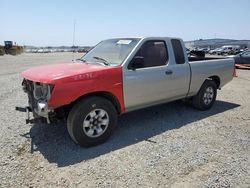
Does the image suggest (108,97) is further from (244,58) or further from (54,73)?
(244,58)

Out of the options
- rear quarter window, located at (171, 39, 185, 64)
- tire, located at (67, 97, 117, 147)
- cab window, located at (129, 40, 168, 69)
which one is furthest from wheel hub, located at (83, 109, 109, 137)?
rear quarter window, located at (171, 39, 185, 64)

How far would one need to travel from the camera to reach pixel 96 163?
3.82 meters

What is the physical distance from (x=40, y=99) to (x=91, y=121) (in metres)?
0.93

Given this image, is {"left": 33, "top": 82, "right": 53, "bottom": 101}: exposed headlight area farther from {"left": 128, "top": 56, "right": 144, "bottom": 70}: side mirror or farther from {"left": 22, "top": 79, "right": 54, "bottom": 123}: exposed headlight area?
{"left": 128, "top": 56, "right": 144, "bottom": 70}: side mirror

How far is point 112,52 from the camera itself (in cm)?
517

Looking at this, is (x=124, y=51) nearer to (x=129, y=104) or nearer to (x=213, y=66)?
(x=129, y=104)

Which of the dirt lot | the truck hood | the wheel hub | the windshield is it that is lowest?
the dirt lot

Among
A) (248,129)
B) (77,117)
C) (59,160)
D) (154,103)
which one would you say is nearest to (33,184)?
(59,160)

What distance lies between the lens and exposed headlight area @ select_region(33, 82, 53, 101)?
12.8 feet

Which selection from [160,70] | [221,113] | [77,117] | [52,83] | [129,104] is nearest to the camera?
[52,83]

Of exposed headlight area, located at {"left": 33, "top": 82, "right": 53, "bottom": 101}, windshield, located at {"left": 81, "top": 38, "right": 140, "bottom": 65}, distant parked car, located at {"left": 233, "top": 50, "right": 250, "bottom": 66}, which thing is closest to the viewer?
exposed headlight area, located at {"left": 33, "top": 82, "right": 53, "bottom": 101}

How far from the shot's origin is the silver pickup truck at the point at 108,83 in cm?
403

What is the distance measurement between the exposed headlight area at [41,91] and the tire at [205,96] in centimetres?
399

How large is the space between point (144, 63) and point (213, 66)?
8.49 feet
